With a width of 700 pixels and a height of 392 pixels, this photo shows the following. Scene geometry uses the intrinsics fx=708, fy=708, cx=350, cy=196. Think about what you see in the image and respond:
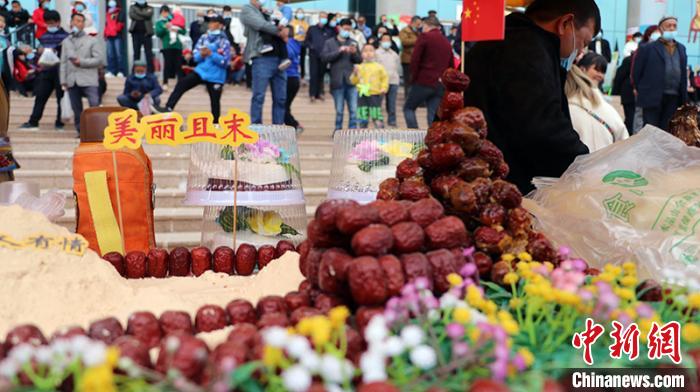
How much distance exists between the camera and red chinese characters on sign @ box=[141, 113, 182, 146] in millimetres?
1851

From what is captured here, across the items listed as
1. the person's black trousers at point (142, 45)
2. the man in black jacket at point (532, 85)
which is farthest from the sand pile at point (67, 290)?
the person's black trousers at point (142, 45)

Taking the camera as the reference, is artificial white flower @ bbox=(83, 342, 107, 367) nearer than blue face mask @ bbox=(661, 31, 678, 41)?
Yes

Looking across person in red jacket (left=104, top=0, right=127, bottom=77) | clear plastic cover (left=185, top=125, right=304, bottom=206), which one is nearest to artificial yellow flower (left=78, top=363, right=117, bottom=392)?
clear plastic cover (left=185, top=125, right=304, bottom=206)

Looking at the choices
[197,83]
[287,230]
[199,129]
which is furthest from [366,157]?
[197,83]

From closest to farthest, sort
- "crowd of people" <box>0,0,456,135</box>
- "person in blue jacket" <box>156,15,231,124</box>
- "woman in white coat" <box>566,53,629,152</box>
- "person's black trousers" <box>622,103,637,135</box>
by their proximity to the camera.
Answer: "woman in white coat" <box>566,53,629,152</box> < "crowd of people" <box>0,0,456,135</box> < "person in blue jacket" <box>156,15,231,124</box> < "person's black trousers" <box>622,103,637,135</box>

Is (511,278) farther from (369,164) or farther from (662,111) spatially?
(662,111)

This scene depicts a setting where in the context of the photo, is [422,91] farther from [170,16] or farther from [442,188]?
[442,188]

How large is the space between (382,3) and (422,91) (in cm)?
620

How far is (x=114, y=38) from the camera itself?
34.9 feet

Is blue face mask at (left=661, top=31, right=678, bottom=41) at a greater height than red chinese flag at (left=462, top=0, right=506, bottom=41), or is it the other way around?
red chinese flag at (left=462, top=0, right=506, bottom=41)

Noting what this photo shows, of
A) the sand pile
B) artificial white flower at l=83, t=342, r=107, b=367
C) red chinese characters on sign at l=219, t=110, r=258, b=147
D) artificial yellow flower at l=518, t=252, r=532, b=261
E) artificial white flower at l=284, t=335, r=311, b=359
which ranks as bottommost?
the sand pile

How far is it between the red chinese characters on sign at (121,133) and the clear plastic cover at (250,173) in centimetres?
29

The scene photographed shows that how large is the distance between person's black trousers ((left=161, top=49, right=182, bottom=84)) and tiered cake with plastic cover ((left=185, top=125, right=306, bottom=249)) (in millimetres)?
8842

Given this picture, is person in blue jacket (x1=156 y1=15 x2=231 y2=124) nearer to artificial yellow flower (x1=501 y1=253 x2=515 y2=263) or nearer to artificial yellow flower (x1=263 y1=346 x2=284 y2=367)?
artificial yellow flower (x1=501 y1=253 x2=515 y2=263)
